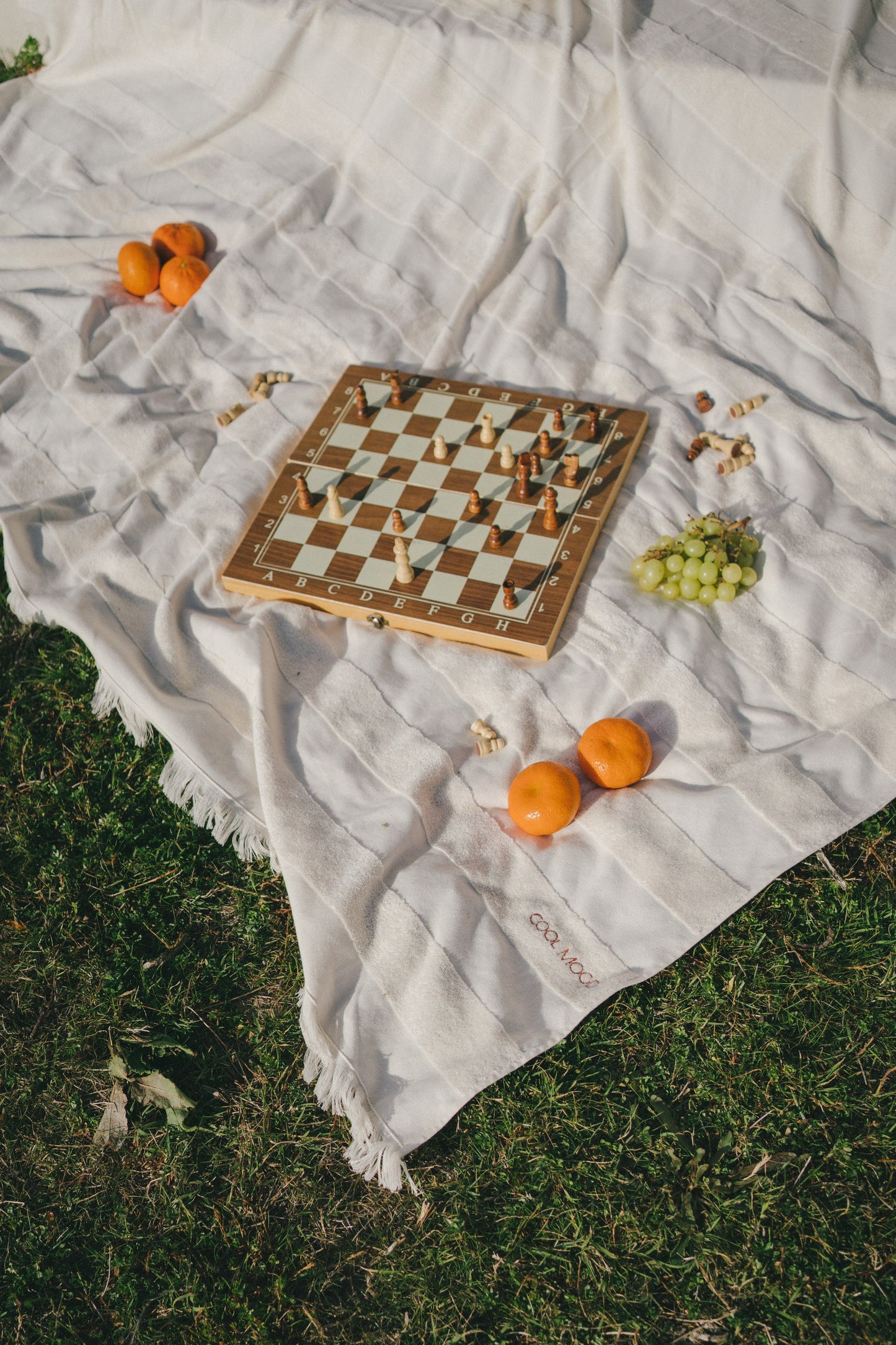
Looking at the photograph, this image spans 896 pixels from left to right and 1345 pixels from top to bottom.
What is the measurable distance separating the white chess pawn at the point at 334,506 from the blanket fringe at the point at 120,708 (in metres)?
0.80

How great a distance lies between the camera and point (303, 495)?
335 cm

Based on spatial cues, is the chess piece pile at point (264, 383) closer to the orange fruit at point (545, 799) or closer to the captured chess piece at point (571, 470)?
the captured chess piece at point (571, 470)

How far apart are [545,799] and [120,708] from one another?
4.09ft

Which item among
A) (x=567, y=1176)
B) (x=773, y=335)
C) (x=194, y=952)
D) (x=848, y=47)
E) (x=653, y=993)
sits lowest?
(x=194, y=952)

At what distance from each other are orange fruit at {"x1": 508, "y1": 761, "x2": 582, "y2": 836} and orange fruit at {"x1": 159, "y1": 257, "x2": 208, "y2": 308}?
2.49 metres

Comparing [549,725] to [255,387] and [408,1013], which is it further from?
[255,387]

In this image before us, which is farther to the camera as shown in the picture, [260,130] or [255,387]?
[260,130]

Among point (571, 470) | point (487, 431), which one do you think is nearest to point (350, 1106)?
point (571, 470)

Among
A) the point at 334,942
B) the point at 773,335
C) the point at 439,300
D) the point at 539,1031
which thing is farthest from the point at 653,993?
the point at 439,300

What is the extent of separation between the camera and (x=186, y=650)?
3.15 meters

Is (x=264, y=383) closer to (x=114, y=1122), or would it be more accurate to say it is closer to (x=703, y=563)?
(x=703, y=563)

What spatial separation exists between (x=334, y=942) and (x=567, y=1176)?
69cm

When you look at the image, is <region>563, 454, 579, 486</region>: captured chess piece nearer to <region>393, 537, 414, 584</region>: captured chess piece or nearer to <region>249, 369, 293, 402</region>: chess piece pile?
<region>393, 537, 414, 584</region>: captured chess piece

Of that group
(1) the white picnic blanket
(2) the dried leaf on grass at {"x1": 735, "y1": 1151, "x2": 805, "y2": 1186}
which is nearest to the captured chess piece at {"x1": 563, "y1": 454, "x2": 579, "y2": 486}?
(1) the white picnic blanket
